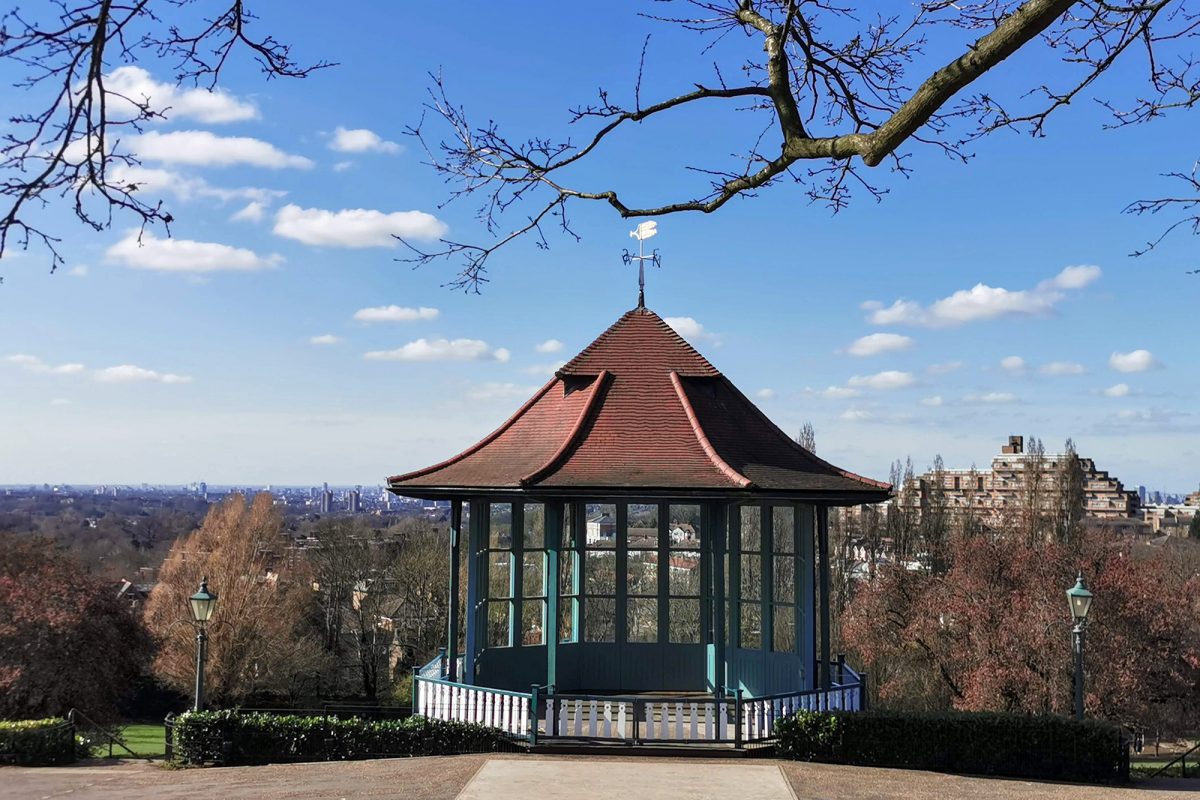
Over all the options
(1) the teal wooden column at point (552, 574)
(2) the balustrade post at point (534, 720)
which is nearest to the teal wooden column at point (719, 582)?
(1) the teal wooden column at point (552, 574)

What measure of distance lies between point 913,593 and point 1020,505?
19.7 meters

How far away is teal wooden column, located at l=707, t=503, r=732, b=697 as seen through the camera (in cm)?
1299

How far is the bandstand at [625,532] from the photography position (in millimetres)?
12727

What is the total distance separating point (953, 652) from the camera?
28.0 m

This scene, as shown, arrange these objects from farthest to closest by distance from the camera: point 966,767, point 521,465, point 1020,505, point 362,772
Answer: point 1020,505
point 521,465
point 966,767
point 362,772

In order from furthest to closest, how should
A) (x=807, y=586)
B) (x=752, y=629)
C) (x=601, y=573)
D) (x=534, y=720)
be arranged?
(x=601, y=573) < (x=752, y=629) < (x=807, y=586) < (x=534, y=720)

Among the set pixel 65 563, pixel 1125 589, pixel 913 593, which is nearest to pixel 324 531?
pixel 65 563

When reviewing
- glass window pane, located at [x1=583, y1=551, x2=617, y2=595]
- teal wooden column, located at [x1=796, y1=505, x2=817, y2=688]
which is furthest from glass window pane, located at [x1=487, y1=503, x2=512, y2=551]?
teal wooden column, located at [x1=796, y1=505, x2=817, y2=688]

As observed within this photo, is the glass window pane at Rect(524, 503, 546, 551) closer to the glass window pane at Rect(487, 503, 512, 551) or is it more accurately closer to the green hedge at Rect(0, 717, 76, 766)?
the glass window pane at Rect(487, 503, 512, 551)

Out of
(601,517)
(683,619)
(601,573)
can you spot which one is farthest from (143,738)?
(601,573)

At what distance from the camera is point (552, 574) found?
536 inches

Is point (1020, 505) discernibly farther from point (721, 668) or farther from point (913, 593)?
point (721, 668)

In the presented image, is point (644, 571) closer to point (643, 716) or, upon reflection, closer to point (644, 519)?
point (644, 519)

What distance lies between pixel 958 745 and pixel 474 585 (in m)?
6.28
